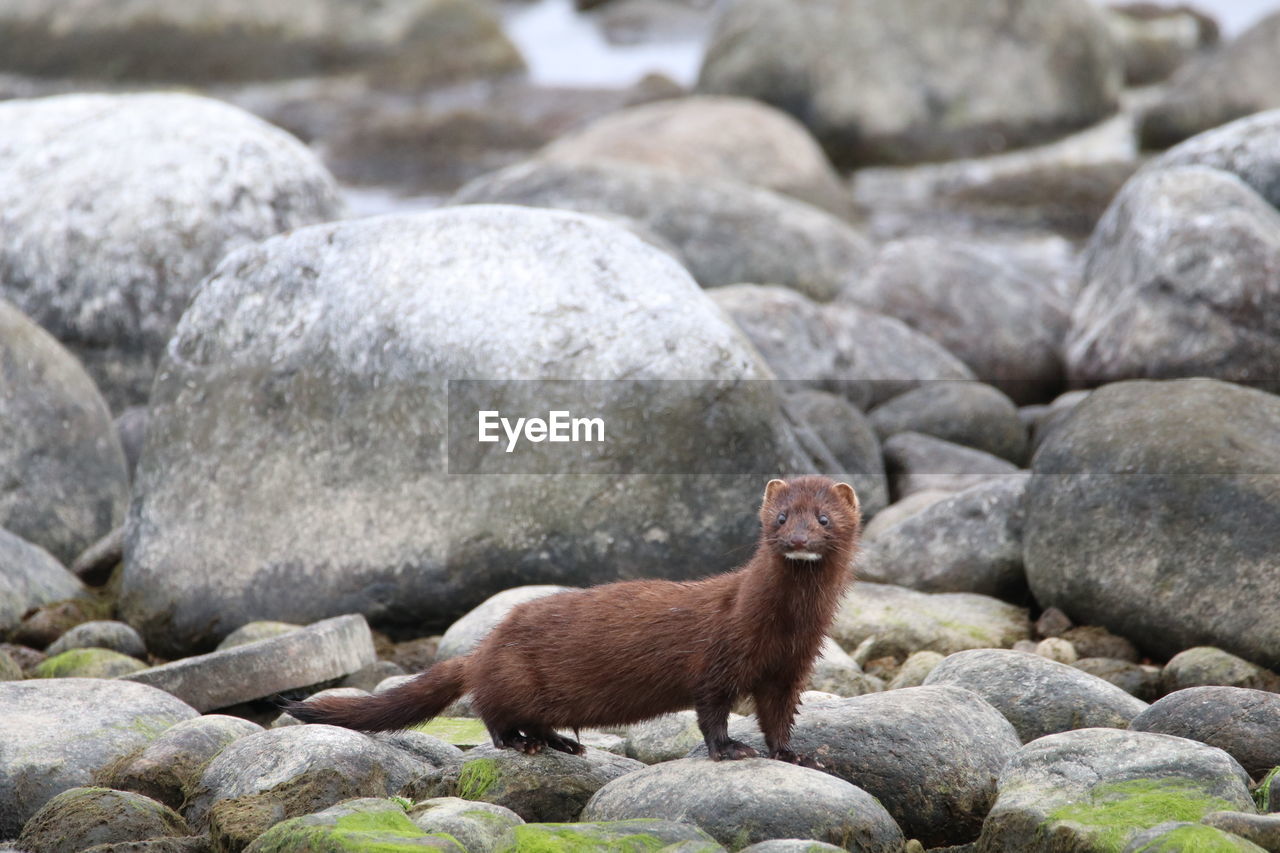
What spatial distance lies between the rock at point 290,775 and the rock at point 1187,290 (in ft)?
25.5

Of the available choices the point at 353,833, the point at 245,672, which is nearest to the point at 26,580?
the point at 245,672

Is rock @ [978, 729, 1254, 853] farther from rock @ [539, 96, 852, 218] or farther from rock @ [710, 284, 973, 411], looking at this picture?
rock @ [539, 96, 852, 218]

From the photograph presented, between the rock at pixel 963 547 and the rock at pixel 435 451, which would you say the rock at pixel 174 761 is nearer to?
the rock at pixel 435 451

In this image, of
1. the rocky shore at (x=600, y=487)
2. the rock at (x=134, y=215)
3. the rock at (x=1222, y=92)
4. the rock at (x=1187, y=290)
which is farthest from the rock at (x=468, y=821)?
the rock at (x=1222, y=92)

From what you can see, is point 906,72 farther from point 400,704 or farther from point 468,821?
point 468,821

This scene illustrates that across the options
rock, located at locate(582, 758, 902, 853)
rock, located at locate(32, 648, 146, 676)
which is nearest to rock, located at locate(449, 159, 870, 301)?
rock, located at locate(32, 648, 146, 676)

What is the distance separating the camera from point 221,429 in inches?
352

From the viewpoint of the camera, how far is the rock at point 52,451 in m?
10.0

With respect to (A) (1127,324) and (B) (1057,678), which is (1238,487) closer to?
(B) (1057,678)

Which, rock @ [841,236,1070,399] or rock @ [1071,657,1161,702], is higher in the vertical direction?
rock @ [1071,657,1161,702]

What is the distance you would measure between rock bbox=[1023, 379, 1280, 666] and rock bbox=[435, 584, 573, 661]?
9.04 ft

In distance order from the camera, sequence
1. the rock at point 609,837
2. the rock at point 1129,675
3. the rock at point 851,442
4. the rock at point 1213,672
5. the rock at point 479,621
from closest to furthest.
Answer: the rock at point 609,837 → the rock at point 1213,672 → the rock at point 1129,675 → the rock at point 479,621 → the rock at point 851,442

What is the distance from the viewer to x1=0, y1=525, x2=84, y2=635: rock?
8.67 meters

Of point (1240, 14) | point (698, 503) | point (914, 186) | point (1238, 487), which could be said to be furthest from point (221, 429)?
point (1240, 14)
